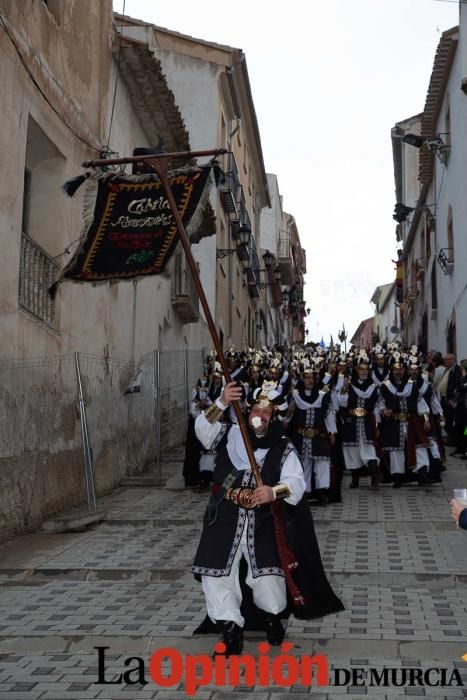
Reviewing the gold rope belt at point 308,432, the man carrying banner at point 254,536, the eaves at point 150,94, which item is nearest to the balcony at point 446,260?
the eaves at point 150,94

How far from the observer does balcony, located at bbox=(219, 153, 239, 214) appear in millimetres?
24734

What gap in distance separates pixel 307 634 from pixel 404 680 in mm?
1170

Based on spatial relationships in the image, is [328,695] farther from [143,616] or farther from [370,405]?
[370,405]

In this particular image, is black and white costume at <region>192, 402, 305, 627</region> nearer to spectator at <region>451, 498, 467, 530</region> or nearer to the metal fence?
spectator at <region>451, 498, 467, 530</region>

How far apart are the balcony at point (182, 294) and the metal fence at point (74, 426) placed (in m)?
3.01

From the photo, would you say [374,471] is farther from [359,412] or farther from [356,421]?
[359,412]

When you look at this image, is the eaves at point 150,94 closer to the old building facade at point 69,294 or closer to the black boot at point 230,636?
the old building facade at point 69,294

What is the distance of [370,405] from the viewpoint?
12.6 meters

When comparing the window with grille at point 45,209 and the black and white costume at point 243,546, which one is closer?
the black and white costume at point 243,546

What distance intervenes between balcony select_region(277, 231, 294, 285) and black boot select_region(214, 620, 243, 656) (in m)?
41.0

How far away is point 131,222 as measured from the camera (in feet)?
27.1

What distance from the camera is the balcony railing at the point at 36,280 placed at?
9609 millimetres

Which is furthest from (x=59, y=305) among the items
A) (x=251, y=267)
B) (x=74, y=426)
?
(x=251, y=267)

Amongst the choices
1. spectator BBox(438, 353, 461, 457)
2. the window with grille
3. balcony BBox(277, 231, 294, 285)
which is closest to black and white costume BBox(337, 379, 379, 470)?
spectator BBox(438, 353, 461, 457)
